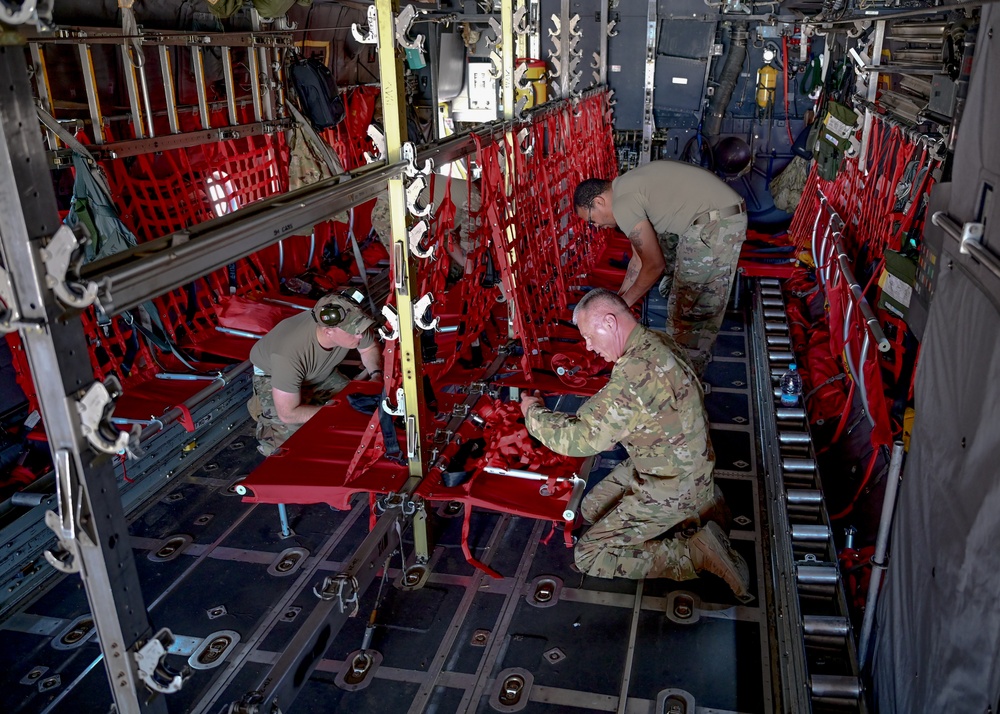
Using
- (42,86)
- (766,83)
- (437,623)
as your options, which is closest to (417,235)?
(437,623)

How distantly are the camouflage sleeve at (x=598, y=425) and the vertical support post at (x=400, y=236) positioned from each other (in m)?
0.67

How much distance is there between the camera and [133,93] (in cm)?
593

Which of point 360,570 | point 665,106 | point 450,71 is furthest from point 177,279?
point 450,71

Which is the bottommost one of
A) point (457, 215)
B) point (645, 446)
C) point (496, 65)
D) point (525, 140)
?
point (645, 446)

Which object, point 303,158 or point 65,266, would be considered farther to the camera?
point 303,158

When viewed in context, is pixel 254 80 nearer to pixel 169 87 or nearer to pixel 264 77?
pixel 264 77

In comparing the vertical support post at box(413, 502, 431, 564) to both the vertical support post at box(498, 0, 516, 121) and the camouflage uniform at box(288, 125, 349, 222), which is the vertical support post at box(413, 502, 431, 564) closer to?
the vertical support post at box(498, 0, 516, 121)

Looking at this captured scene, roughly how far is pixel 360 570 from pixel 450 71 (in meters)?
8.93

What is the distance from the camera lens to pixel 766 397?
5449 millimetres

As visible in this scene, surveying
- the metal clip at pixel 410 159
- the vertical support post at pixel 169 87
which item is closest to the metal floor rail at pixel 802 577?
the metal clip at pixel 410 159

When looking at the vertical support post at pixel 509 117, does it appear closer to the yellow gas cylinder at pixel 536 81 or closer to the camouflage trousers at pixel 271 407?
the camouflage trousers at pixel 271 407

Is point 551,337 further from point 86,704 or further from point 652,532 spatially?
point 86,704

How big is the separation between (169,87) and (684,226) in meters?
4.20

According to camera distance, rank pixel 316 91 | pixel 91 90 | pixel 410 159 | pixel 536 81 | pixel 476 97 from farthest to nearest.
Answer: pixel 476 97 → pixel 536 81 → pixel 316 91 → pixel 91 90 → pixel 410 159
